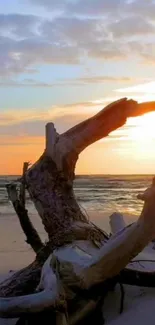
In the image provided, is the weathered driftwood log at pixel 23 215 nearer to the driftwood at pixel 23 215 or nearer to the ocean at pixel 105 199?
the driftwood at pixel 23 215

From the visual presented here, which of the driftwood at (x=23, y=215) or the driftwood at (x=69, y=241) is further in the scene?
the driftwood at (x=23, y=215)

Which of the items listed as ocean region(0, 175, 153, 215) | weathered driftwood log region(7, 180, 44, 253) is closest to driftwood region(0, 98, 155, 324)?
weathered driftwood log region(7, 180, 44, 253)

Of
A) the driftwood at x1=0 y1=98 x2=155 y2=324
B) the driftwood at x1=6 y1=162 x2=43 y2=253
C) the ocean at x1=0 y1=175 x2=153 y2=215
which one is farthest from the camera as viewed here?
the ocean at x1=0 y1=175 x2=153 y2=215

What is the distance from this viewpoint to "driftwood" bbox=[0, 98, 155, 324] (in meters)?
4.72

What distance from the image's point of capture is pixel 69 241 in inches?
228

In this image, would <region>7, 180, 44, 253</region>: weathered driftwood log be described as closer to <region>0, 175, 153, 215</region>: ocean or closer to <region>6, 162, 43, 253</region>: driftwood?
<region>6, 162, 43, 253</region>: driftwood

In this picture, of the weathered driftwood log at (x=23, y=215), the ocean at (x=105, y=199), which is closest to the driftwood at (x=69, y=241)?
the weathered driftwood log at (x=23, y=215)

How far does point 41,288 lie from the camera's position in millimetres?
4957

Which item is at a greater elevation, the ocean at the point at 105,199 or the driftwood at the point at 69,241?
the driftwood at the point at 69,241

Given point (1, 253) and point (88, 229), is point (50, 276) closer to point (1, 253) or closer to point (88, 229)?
point (88, 229)

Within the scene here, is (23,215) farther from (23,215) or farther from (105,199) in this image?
(105,199)

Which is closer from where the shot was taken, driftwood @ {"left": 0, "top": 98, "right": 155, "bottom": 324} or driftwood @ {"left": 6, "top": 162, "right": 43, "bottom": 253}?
driftwood @ {"left": 0, "top": 98, "right": 155, "bottom": 324}

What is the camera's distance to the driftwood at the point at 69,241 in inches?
186

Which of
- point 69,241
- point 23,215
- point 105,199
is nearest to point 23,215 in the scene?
point 23,215
